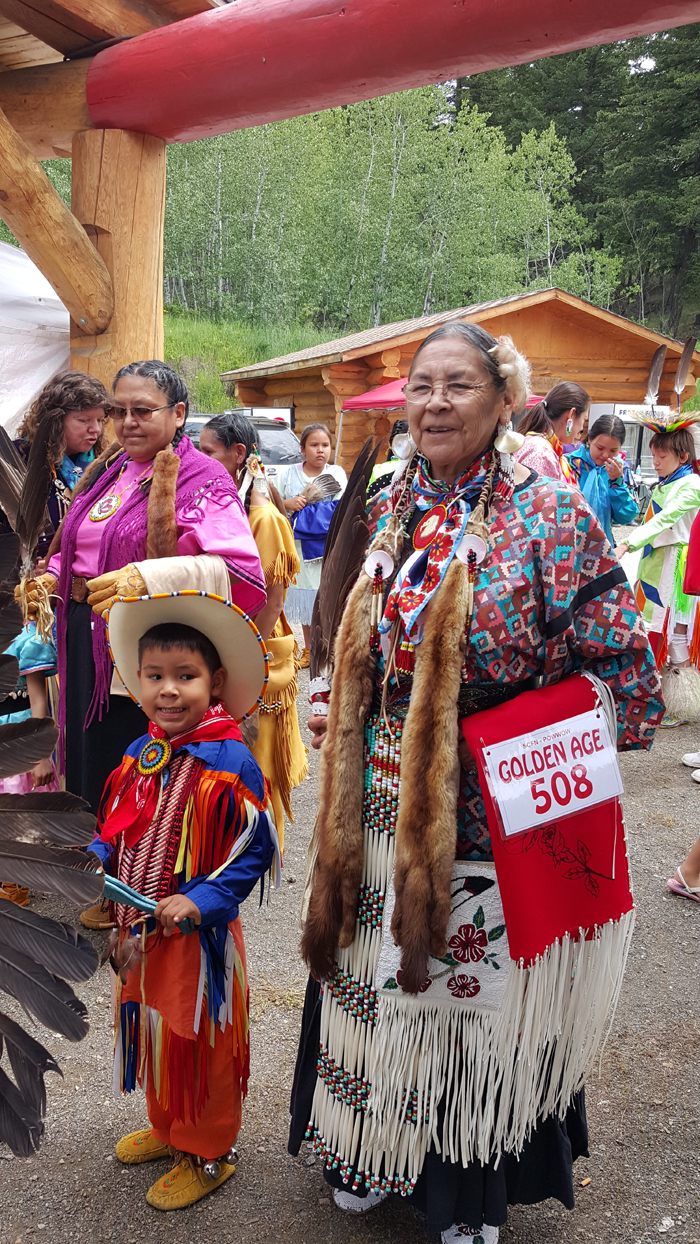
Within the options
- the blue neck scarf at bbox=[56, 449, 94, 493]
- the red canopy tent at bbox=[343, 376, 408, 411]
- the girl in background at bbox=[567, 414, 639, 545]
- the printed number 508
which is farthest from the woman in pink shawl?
the red canopy tent at bbox=[343, 376, 408, 411]

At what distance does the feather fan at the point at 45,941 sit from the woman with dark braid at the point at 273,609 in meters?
2.19

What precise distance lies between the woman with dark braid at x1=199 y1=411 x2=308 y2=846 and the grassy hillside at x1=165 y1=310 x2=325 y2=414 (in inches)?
856

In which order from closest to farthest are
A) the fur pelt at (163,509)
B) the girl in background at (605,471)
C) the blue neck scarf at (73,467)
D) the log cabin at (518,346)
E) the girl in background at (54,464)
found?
the fur pelt at (163,509)
the girl in background at (54,464)
the blue neck scarf at (73,467)
the girl in background at (605,471)
the log cabin at (518,346)

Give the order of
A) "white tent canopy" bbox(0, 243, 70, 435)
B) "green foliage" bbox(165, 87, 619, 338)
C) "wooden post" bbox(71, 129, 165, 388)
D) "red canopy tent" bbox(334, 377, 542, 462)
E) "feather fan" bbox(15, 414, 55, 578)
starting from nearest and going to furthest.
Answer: "feather fan" bbox(15, 414, 55, 578) → "wooden post" bbox(71, 129, 165, 388) → "white tent canopy" bbox(0, 243, 70, 435) → "red canopy tent" bbox(334, 377, 542, 462) → "green foliage" bbox(165, 87, 619, 338)

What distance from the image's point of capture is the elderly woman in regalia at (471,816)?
172cm

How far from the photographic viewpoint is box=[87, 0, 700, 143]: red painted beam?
9.66 ft

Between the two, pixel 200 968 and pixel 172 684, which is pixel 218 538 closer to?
pixel 172 684

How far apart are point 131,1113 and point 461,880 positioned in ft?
4.36

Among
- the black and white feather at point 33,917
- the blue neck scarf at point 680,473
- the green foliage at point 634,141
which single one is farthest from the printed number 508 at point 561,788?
the green foliage at point 634,141

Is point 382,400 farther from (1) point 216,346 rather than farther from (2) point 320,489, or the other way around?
(1) point 216,346

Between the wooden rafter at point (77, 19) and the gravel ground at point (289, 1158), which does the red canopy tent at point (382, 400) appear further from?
the gravel ground at point (289, 1158)

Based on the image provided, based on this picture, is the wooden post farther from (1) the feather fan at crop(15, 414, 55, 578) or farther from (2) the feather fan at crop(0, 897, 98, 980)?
(2) the feather fan at crop(0, 897, 98, 980)

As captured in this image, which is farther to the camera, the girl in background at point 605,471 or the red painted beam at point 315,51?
the girl in background at point 605,471

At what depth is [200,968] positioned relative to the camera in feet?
6.55
